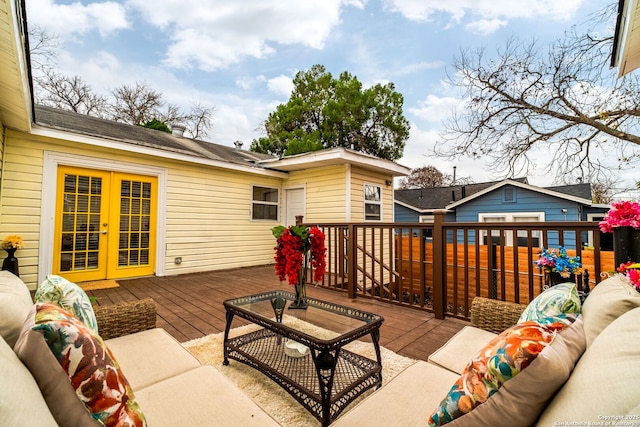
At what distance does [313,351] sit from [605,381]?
3.98 feet

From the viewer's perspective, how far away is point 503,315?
6.07 ft

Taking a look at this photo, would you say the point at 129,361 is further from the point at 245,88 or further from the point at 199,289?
the point at 245,88

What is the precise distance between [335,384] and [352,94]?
14.4 meters

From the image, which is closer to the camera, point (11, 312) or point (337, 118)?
point (11, 312)

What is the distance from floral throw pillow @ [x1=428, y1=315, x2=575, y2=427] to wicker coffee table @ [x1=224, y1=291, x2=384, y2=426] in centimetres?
75

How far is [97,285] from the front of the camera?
449 cm

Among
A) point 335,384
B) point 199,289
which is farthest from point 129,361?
point 199,289

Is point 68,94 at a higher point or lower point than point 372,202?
higher

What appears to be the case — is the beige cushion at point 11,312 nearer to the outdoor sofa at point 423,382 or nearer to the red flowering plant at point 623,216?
the outdoor sofa at point 423,382

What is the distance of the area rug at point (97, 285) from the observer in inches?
171

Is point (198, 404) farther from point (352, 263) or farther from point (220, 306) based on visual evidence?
point (352, 263)

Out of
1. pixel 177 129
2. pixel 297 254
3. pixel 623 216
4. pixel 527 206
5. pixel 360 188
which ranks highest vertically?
pixel 177 129

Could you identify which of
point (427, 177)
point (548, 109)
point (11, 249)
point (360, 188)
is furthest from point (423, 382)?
point (427, 177)

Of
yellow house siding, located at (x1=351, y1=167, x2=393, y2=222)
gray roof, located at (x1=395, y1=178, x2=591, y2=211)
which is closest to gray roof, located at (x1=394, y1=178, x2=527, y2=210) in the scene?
gray roof, located at (x1=395, y1=178, x2=591, y2=211)
